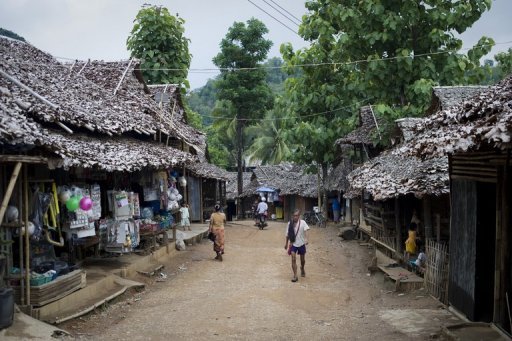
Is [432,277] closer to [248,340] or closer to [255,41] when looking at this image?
[248,340]

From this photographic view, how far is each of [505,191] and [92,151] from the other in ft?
26.0

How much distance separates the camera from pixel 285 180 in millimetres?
42406

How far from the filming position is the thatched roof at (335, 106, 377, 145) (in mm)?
22625

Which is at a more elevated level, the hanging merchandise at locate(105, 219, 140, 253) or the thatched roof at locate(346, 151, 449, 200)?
the thatched roof at locate(346, 151, 449, 200)

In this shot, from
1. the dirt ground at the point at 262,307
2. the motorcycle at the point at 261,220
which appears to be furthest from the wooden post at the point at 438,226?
the motorcycle at the point at 261,220

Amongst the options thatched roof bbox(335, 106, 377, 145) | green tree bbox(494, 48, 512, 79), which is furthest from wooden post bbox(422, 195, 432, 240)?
green tree bbox(494, 48, 512, 79)

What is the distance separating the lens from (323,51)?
26.3 metres

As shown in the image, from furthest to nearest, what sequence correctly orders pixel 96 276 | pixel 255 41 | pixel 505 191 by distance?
pixel 255 41, pixel 96 276, pixel 505 191

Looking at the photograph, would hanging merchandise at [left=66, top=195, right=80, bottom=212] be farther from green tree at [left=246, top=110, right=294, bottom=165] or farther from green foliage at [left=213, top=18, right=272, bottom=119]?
green tree at [left=246, top=110, right=294, bottom=165]

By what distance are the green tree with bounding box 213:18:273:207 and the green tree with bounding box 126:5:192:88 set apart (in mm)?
8044

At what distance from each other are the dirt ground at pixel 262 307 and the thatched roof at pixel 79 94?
4.06 meters

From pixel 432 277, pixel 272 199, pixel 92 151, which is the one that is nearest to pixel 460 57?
pixel 432 277

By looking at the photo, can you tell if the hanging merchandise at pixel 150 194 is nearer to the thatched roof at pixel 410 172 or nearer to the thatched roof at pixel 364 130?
the thatched roof at pixel 410 172

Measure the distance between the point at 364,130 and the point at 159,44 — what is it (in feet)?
42.0
